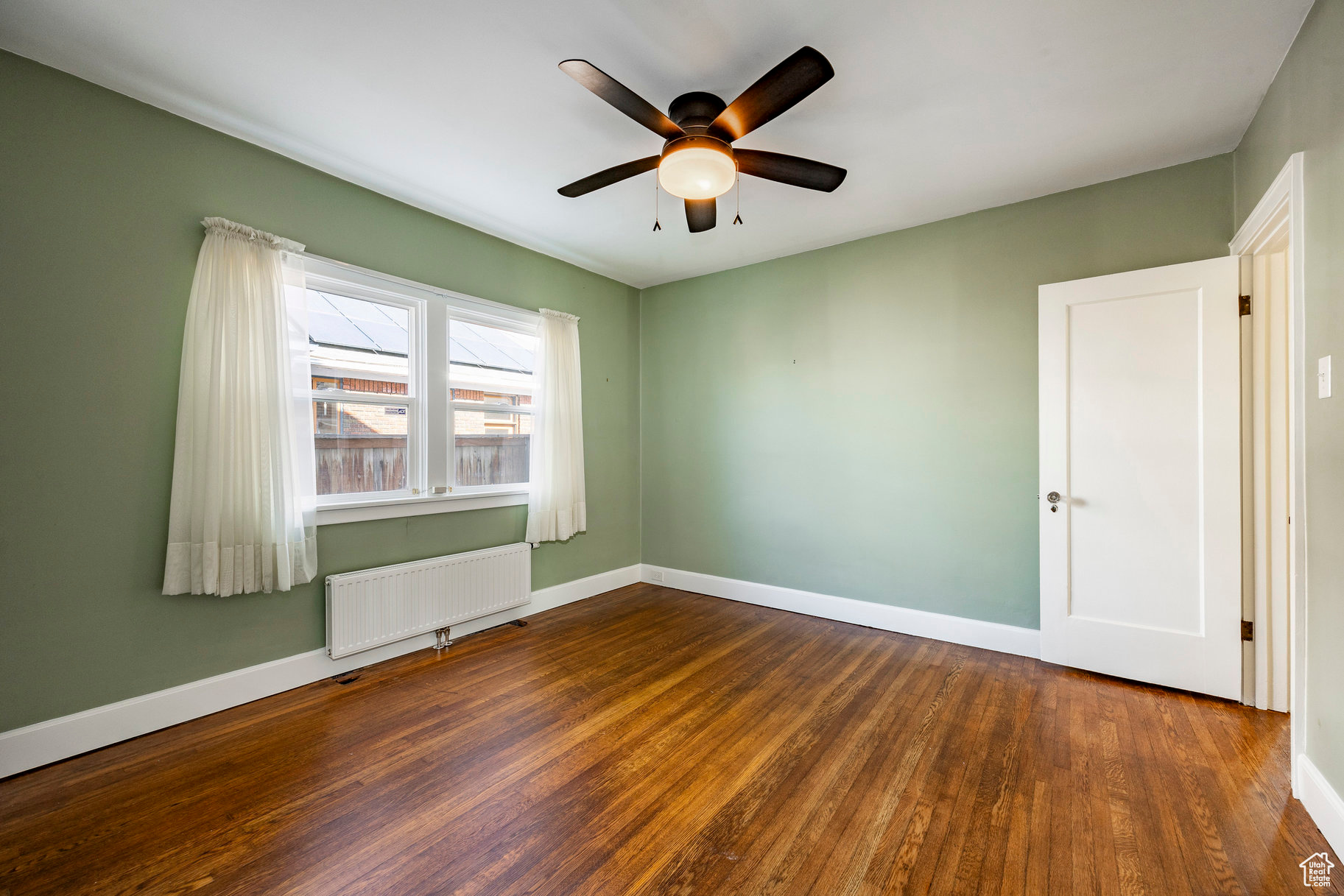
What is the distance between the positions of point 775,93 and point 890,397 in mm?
2456

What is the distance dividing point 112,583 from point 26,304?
121cm

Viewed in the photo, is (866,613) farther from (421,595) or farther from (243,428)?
(243,428)

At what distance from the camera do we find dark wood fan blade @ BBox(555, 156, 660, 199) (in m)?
2.37

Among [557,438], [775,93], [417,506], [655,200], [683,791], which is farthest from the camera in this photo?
[557,438]

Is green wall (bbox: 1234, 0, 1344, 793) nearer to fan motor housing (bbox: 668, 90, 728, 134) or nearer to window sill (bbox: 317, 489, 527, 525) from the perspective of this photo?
fan motor housing (bbox: 668, 90, 728, 134)

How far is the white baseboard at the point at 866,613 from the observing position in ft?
11.0

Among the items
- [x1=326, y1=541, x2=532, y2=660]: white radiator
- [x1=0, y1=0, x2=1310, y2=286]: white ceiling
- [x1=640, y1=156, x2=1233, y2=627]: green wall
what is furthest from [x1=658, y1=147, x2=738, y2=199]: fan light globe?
[x1=326, y1=541, x2=532, y2=660]: white radiator

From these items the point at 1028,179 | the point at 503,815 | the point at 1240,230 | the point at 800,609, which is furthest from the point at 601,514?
the point at 1240,230

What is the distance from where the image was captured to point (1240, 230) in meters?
2.66

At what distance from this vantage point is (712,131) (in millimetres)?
→ 2199

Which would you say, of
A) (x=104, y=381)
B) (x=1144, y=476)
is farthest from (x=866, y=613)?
(x=104, y=381)

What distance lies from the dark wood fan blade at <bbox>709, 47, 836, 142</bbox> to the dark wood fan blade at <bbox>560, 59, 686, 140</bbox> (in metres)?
0.21

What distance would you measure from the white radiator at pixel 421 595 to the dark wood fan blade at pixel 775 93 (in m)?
2.99

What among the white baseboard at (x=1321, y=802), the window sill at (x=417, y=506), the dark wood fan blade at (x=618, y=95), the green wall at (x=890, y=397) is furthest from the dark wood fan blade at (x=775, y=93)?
the white baseboard at (x=1321, y=802)
